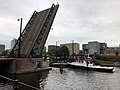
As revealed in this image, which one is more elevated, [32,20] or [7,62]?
[32,20]

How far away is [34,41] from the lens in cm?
2909

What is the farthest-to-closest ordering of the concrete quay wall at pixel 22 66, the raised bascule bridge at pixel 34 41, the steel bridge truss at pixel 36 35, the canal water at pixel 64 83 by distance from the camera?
the steel bridge truss at pixel 36 35 < the raised bascule bridge at pixel 34 41 < the concrete quay wall at pixel 22 66 < the canal water at pixel 64 83

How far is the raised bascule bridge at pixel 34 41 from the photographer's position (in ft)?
91.5

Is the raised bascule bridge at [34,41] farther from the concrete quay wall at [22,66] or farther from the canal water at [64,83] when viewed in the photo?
the canal water at [64,83]

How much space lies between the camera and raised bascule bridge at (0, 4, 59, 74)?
2789 cm

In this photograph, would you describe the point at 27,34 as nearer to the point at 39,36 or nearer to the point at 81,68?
the point at 39,36

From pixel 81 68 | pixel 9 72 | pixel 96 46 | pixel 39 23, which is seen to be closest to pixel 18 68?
pixel 9 72

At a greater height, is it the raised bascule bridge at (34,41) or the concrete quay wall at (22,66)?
the raised bascule bridge at (34,41)

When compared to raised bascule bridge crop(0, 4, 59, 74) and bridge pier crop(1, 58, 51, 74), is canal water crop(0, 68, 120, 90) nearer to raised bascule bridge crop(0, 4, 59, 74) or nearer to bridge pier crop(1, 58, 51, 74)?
bridge pier crop(1, 58, 51, 74)

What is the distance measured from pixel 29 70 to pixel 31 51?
4.06 m

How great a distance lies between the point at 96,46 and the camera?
434ft

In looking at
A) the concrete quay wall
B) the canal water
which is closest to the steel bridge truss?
the concrete quay wall

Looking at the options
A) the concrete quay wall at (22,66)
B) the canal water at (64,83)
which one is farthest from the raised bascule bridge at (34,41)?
the canal water at (64,83)

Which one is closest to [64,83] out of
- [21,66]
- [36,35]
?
[21,66]
